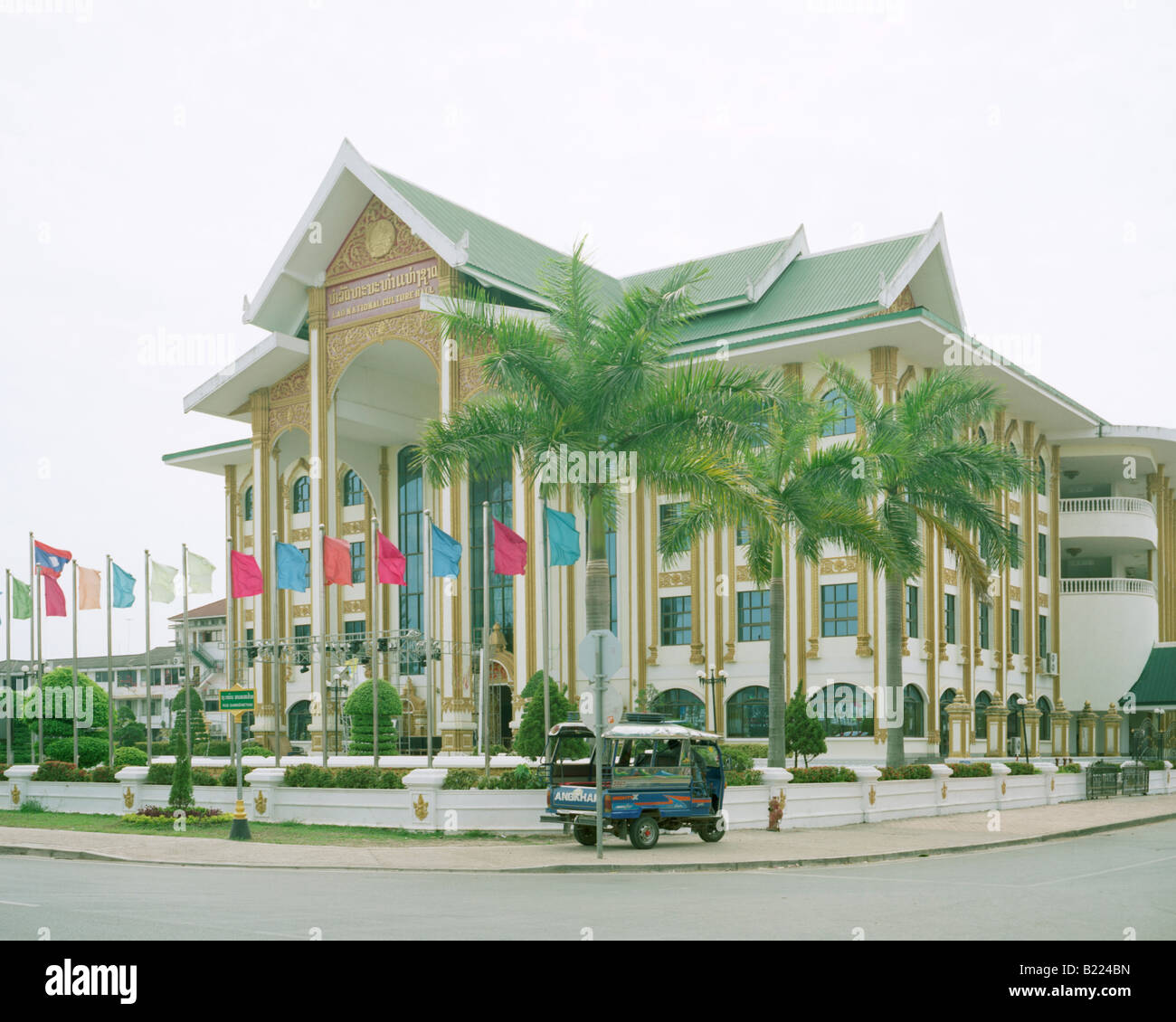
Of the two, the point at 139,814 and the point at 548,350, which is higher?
the point at 548,350

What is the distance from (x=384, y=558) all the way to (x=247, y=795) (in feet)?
22.5

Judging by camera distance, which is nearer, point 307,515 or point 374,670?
point 374,670

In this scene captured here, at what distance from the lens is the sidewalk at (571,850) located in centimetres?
1764

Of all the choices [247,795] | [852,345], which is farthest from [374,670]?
[852,345]

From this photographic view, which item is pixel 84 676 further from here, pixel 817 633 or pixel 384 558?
pixel 817 633

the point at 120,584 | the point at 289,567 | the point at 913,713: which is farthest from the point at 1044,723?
the point at 120,584

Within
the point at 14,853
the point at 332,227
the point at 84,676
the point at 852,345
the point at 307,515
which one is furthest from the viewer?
the point at 307,515

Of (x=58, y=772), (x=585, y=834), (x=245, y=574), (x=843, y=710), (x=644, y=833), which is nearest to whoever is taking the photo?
(x=644, y=833)

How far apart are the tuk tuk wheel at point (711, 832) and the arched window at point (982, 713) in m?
28.6

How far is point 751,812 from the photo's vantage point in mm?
24078

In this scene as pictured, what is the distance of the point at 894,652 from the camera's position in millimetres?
31297

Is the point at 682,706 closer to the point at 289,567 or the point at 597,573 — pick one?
the point at 289,567

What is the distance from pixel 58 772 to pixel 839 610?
23.8 m

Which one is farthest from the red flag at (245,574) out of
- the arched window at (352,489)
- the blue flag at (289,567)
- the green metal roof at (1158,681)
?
the green metal roof at (1158,681)
